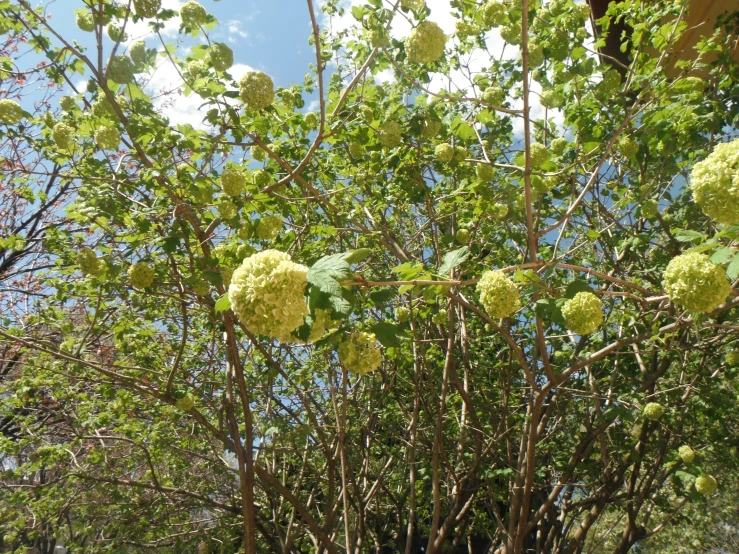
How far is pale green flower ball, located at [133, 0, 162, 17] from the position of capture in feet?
10.5

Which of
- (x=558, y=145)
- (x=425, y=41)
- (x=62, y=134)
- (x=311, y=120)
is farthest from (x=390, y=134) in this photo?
(x=62, y=134)

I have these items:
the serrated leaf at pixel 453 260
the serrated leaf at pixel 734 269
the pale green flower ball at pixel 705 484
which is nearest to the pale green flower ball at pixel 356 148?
the serrated leaf at pixel 453 260

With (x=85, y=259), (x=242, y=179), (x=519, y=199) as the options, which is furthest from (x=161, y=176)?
(x=519, y=199)

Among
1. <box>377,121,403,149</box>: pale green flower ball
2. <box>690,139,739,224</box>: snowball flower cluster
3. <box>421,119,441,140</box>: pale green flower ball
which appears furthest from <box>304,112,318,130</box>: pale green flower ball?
<box>690,139,739,224</box>: snowball flower cluster

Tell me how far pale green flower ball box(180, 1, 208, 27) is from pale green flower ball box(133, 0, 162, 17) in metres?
0.15

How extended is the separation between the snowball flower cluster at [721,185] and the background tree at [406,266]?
10 millimetres

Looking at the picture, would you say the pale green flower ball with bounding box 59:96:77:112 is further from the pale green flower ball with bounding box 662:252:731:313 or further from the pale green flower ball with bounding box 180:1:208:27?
the pale green flower ball with bounding box 662:252:731:313

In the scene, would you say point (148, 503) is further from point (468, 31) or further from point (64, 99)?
point (468, 31)

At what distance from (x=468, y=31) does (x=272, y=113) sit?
1.70 meters

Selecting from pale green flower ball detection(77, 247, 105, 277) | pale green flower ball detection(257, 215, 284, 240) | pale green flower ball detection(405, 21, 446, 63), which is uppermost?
pale green flower ball detection(405, 21, 446, 63)

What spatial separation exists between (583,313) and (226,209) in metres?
2.29

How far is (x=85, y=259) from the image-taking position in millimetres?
3469

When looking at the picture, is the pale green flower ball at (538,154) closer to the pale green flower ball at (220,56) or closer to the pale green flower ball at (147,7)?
the pale green flower ball at (220,56)

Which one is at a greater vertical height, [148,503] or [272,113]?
[272,113]
